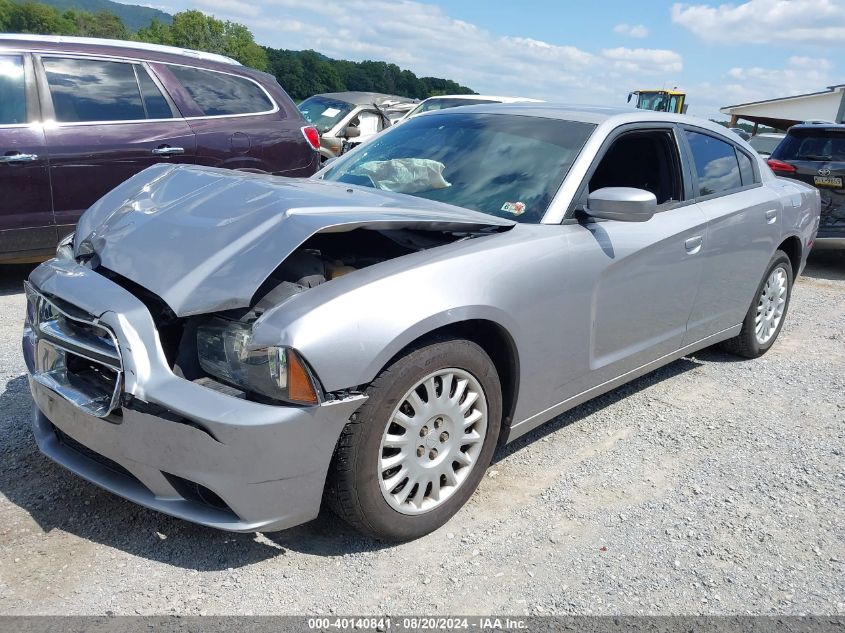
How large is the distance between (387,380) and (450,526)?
0.79 meters

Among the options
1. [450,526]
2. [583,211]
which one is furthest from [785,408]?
[450,526]

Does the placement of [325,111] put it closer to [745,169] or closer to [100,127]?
[100,127]

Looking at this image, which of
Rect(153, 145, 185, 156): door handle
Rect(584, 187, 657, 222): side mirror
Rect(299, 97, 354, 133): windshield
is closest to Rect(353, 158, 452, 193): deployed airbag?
Rect(584, 187, 657, 222): side mirror

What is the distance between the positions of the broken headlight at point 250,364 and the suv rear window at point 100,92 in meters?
3.89

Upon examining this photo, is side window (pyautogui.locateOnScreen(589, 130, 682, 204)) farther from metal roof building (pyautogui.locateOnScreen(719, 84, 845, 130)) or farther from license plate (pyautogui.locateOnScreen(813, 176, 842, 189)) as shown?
metal roof building (pyautogui.locateOnScreen(719, 84, 845, 130))

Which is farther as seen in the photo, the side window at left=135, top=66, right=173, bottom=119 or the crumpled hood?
the side window at left=135, top=66, right=173, bottom=119

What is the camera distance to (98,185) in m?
5.56

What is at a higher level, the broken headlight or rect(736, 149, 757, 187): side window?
rect(736, 149, 757, 187): side window

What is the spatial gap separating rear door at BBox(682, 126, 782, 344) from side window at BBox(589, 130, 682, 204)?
0.48 feet

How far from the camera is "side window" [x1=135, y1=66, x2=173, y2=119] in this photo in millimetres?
5922

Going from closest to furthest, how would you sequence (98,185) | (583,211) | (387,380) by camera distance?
1. (387,380)
2. (583,211)
3. (98,185)

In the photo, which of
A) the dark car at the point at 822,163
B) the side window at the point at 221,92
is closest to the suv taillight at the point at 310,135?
the side window at the point at 221,92

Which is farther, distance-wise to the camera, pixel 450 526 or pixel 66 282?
pixel 450 526

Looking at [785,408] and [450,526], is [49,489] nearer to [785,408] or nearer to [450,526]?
[450,526]
